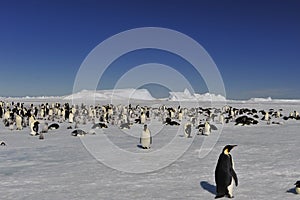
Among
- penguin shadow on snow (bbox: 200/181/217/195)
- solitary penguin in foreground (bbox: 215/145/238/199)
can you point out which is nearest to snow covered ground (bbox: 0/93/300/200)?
penguin shadow on snow (bbox: 200/181/217/195)

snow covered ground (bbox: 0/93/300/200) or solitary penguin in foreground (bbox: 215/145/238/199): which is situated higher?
solitary penguin in foreground (bbox: 215/145/238/199)

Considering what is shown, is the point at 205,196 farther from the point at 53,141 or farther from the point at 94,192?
the point at 53,141

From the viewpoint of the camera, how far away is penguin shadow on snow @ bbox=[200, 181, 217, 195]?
25.4ft

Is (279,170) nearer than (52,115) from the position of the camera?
Yes

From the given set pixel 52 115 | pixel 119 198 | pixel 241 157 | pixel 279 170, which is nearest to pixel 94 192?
pixel 119 198

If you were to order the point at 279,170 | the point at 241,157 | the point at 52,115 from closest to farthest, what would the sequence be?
1. the point at 279,170
2. the point at 241,157
3. the point at 52,115

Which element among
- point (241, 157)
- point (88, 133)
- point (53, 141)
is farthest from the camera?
point (88, 133)

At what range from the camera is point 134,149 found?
14047mm

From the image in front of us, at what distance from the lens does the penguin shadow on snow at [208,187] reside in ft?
25.4

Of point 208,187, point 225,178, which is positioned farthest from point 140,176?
point 225,178

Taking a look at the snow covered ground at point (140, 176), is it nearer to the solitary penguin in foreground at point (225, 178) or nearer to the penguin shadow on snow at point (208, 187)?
the penguin shadow on snow at point (208, 187)

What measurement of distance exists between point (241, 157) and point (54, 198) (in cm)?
660

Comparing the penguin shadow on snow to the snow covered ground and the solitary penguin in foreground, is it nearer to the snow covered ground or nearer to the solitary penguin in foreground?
the snow covered ground

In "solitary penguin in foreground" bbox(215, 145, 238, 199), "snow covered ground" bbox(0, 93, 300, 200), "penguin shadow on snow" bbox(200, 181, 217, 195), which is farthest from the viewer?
"penguin shadow on snow" bbox(200, 181, 217, 195)
